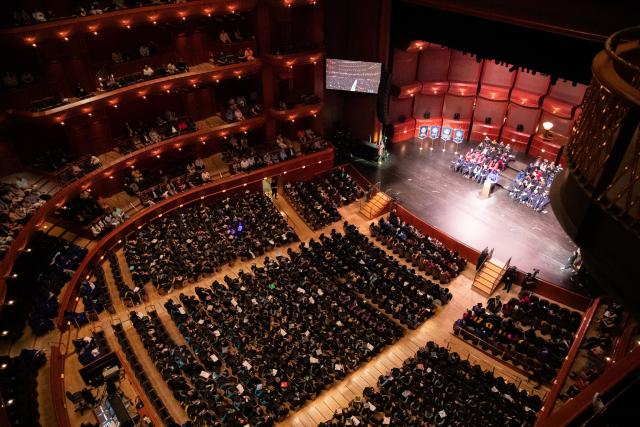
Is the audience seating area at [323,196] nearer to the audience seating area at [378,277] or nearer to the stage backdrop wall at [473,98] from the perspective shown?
the audience seating area at [378,277]

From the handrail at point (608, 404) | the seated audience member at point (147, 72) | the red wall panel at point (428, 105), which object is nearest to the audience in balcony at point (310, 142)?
the red wall panel at point (428, 105)

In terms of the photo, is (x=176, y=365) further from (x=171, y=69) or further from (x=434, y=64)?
(x=434, y=64)

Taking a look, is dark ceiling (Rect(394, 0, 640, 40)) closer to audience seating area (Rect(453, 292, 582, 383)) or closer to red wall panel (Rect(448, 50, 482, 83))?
red wall panel (Rect(448, 50, 482, 83))

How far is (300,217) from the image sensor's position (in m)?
22.8

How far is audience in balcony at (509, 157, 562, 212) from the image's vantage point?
2223 cm

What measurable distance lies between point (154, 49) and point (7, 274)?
12.9 metres

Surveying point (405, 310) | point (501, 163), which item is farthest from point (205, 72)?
point (501, 163)

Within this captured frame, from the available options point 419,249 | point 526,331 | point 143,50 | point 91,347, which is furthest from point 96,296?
point 526,331

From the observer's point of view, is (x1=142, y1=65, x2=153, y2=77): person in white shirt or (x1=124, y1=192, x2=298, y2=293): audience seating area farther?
(x1=142, y1=65, x2=153, y2=77): person in white shirt

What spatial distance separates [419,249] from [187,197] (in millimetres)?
11321

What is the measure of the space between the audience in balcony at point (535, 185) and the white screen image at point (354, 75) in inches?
358

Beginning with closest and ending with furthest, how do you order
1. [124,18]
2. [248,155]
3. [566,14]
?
[566,14] < [124,18] < [248,155]

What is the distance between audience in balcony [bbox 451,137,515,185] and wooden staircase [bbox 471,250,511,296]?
616 centimetres

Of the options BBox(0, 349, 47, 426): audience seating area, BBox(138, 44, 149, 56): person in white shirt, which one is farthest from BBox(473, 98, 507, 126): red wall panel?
BBox(0, 349, 47, 426): audience seating area
